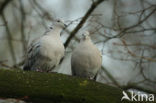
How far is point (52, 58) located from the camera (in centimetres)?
718

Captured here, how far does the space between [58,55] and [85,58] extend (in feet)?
1.98

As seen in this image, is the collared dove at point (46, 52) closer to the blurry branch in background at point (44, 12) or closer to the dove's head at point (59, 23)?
the dove's head at point (59, 23)

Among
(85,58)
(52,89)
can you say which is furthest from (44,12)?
(52,89)

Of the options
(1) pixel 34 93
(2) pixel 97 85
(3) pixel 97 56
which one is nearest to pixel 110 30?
(3) pixel 97 56

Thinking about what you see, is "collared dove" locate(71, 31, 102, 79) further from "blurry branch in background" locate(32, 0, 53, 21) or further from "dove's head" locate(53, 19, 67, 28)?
"blurry branch in background" locate(32, 0, 53, 21)

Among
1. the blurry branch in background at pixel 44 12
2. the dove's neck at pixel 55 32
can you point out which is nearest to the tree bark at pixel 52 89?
the dove's neck at pixel 55 32

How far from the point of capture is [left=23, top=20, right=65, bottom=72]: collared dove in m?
7.06

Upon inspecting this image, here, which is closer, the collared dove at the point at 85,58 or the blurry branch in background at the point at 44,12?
the collared dove at the point at 85,58

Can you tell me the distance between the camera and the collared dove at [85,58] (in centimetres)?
691

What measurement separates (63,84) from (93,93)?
18.9 inches

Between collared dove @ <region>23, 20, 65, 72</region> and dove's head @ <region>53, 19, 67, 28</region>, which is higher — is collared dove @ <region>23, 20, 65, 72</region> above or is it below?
below

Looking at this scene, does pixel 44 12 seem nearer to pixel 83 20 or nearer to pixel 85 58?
pixel 83 20

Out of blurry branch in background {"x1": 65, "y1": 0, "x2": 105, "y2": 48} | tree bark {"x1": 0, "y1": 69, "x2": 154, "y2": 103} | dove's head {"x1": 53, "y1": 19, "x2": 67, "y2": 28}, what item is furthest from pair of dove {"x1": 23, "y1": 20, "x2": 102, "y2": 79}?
blurry branch in background {"x1": 65, "y1": 0, "x2": 105, "y2": 48}

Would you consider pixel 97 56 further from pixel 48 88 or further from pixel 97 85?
pixel 48 88
